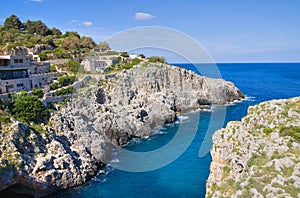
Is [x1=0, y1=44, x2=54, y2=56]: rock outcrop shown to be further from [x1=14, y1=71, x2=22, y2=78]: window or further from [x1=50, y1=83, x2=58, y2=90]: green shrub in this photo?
[x1=50, y1=83, x2=58, y2=90]: green shrub

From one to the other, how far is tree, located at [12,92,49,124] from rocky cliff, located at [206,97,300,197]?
26.6m

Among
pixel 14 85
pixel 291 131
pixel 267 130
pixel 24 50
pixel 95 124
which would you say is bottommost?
pixel 95 124

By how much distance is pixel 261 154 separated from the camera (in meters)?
18.2

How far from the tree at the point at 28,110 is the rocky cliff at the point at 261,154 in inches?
1048

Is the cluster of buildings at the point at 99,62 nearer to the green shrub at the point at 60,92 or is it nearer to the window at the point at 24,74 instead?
the window at the point at 24,74

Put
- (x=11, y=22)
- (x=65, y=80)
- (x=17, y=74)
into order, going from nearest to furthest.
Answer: (x=17, y=74) → (x=65, y=80) → (x=11, y=22)

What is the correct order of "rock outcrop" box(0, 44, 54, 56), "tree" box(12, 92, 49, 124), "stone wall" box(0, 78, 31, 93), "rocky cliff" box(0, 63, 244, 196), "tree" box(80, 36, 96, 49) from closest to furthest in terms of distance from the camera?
"rocky cliff" box(0, 63, 244, 196) → "tree" box(12, 92, 49, 124) → "stone wall" box(0, 78, 31, 93) → "rock outcrop" box(0, 44, 54, 56) → "tree" box(80, 36, 96, 49)

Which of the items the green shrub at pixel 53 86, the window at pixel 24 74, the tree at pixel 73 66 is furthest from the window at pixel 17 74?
the tree at pixel 73 66

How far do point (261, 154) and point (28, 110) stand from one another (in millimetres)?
32153

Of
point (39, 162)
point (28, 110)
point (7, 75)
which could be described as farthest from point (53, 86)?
point (39, 162)

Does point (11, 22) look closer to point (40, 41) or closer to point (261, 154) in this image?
point (40, 41)

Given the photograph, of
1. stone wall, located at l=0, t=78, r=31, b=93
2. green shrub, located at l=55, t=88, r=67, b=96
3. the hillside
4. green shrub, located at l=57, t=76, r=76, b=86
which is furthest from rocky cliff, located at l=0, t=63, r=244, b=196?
the hillside

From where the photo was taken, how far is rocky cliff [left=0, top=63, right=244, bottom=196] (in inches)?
1240

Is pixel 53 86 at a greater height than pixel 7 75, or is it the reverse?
pixel 7 75
